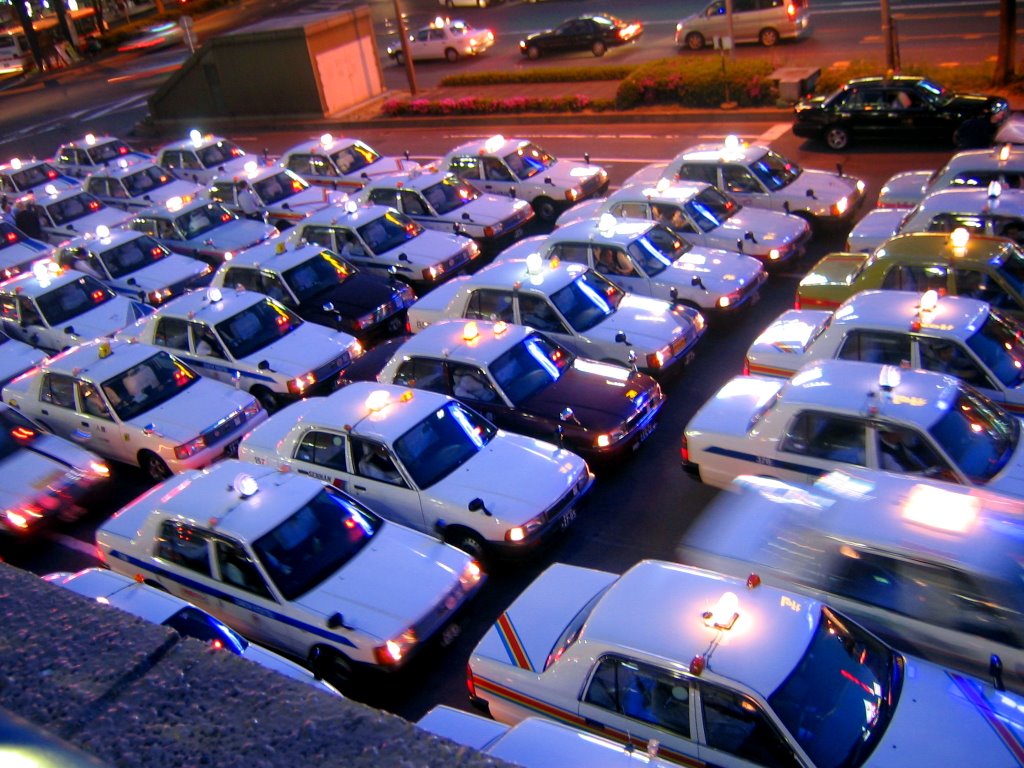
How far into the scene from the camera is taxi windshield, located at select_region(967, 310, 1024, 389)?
9273 millimetres

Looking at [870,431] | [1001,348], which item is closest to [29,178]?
[870,431]

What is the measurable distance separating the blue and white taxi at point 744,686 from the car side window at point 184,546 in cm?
320

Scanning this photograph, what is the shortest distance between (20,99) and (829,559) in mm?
49318

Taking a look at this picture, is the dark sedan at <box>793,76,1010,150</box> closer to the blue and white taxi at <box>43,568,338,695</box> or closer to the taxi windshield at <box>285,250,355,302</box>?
the taxi windshield at <box>285,250,355,302</box>

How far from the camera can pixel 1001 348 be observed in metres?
9.41

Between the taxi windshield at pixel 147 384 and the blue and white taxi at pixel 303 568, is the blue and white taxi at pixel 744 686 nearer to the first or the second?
the blue and white taxi at pixel 303 568

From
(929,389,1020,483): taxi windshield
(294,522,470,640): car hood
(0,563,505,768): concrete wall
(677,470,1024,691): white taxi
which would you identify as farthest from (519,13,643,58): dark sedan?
(0,563,505,768): concrete wall

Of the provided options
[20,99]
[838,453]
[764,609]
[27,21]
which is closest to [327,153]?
[838,453]

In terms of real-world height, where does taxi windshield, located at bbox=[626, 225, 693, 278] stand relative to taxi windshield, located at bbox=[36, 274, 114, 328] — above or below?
below

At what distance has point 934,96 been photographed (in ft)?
60.7

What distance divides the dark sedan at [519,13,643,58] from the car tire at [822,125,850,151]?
46.0 ft

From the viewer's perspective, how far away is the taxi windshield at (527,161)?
19047mm

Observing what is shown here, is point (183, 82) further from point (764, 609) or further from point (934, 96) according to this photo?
point (764, 609)

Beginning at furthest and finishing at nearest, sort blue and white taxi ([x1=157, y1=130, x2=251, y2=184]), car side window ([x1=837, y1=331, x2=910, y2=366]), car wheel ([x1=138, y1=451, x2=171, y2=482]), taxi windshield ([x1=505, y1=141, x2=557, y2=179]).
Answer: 1. blue and white taxi ([x1=157, y1=130, x2=251, y2=184])
2. taxi windshield ([x1=505, y1=141, x2=557, y2=179])
3. car wheel ([x1=138, y1=451, x2=171, y2=482])
4. car side window ([x1=837, y1=331, x2=910, y2=366])
